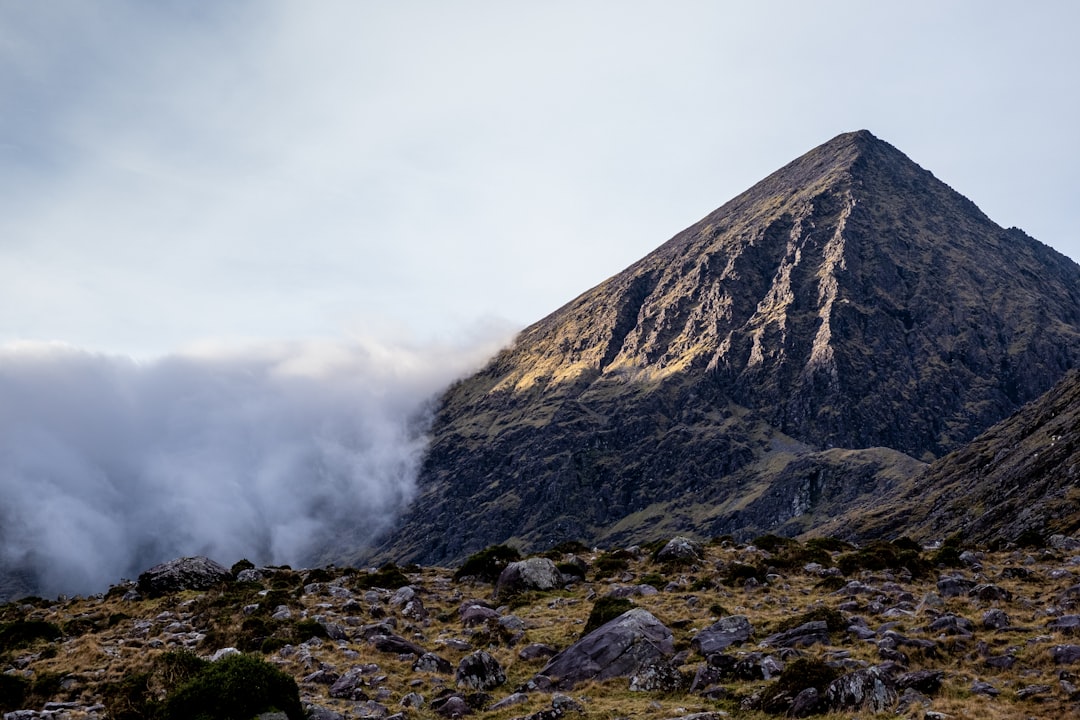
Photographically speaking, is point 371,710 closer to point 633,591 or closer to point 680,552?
point 633,591

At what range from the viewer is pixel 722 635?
27.8 metres

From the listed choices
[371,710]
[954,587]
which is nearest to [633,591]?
[954,587]

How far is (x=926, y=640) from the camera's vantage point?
936 inches

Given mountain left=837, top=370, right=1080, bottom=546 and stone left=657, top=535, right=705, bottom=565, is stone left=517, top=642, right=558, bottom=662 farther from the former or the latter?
mountain left=837, top=370, right=1080, bottom=546

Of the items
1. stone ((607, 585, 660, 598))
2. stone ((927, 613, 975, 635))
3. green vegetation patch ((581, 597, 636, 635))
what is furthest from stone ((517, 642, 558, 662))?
stone ((927, 613, 975, 635))

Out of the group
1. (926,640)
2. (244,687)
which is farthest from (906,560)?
(244,687)

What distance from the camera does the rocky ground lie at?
21.0m

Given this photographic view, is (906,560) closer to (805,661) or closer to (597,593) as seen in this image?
(597,593)

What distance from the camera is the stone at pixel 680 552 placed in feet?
149

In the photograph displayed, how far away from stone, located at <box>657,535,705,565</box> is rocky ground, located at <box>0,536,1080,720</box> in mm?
157

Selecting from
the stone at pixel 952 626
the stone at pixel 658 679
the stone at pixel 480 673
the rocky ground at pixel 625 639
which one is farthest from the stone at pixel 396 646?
the stone at pixel 952 626

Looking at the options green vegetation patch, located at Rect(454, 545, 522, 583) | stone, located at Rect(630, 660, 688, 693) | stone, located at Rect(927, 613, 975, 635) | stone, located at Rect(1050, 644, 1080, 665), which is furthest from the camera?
green vegetation patch, located at Rect(454, 545, 522, 583)

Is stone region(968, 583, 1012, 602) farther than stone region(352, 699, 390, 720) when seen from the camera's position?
Yes

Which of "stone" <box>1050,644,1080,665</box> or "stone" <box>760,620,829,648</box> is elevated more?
"stone" <box>760,620,829,648</box>
